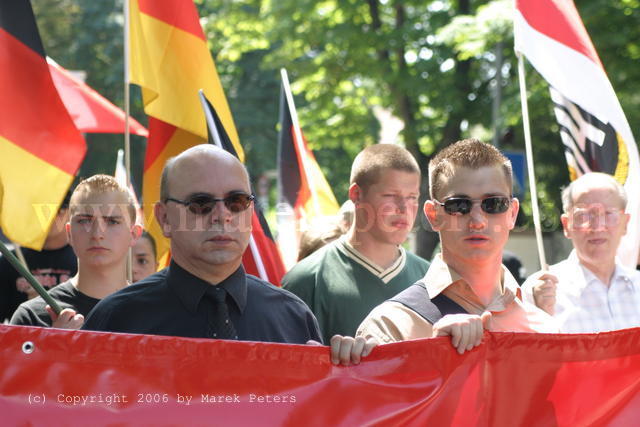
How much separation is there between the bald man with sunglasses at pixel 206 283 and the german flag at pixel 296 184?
401 centimetres

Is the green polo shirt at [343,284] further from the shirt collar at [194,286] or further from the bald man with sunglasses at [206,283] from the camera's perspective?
the shirt collar at [194,286]

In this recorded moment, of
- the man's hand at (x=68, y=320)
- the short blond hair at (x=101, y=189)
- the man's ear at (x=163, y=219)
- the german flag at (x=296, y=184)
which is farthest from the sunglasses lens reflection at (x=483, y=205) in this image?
the german flag at (x=296, y=184)

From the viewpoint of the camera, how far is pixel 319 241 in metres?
5.50

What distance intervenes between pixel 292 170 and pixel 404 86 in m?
6.40

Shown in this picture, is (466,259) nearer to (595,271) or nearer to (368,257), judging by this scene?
(368,257)

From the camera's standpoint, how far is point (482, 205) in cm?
308

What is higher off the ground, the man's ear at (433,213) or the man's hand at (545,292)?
the man's ear at (433,213)

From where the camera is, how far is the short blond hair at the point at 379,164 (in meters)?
4.59

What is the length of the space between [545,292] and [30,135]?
243cm

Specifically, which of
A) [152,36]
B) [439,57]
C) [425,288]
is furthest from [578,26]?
[439,57]

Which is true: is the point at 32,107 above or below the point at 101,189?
above

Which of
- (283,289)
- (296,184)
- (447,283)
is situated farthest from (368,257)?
(296,184)

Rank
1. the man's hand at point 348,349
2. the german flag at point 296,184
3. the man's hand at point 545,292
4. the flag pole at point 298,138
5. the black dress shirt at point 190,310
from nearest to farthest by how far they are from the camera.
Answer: the man's hand at point 348,349 → the black dress shirt at point 190,310 → the man's hand at point 545,292 → the flag pole at point 298,138 → the german flag at point 296,184

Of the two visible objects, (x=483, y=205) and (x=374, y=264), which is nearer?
(x=483, y=205)
